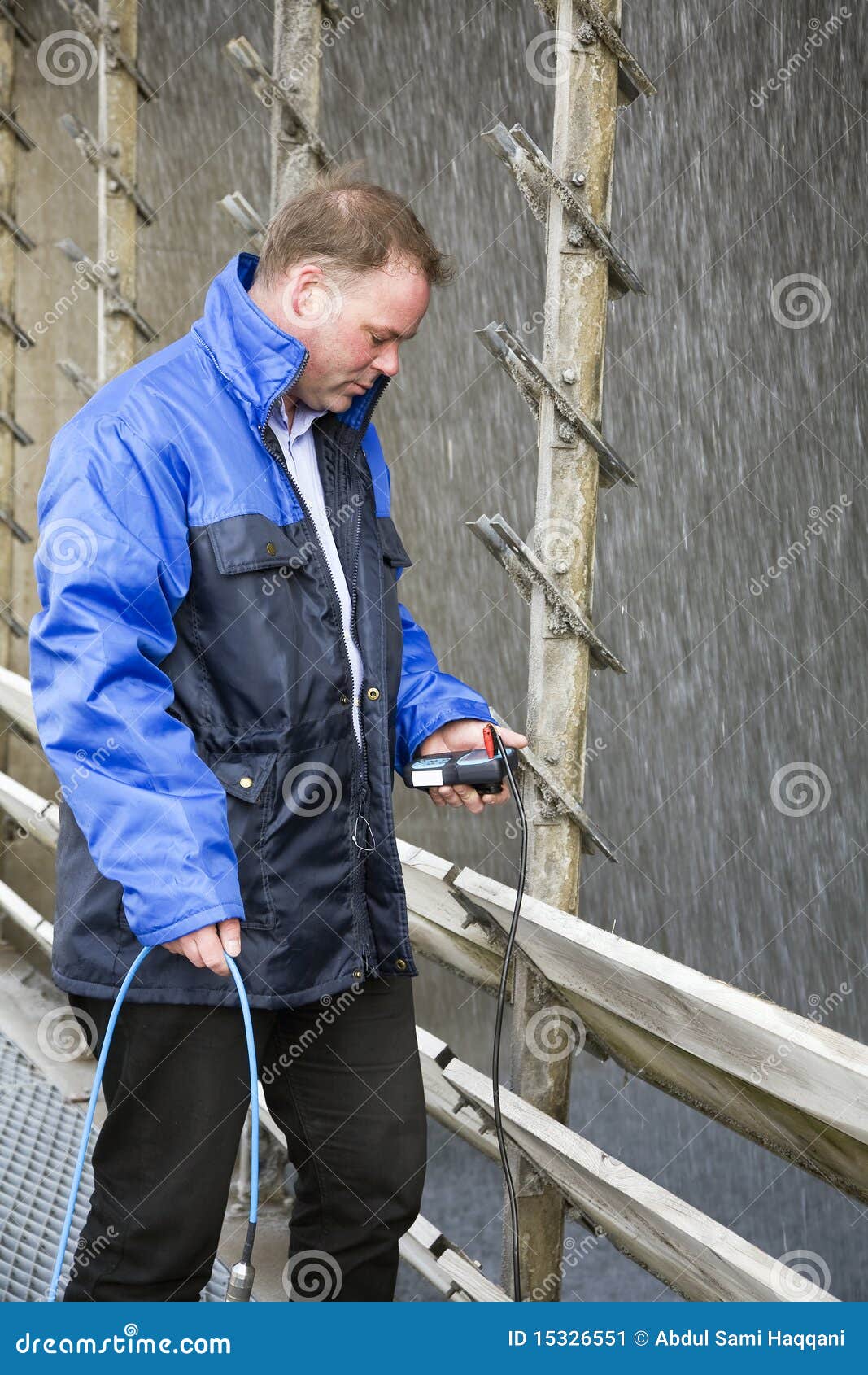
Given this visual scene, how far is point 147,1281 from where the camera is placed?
1.90 metres

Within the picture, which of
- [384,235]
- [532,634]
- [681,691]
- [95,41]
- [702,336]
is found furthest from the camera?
[681,691]

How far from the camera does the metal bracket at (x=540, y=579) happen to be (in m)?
2.30

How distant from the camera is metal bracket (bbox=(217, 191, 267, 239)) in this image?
2852 mm

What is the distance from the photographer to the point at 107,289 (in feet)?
14.0

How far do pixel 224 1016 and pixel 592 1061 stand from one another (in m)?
5.35

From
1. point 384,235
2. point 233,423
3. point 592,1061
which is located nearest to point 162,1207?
point 233,423

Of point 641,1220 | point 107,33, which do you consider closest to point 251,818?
point 641,1220

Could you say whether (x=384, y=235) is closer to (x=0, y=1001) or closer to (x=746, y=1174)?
(x=0, y=1001)

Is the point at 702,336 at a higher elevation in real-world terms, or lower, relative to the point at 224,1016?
higher

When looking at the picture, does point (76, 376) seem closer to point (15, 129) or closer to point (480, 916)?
point (15, 129)

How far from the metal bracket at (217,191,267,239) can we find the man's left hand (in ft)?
3.85

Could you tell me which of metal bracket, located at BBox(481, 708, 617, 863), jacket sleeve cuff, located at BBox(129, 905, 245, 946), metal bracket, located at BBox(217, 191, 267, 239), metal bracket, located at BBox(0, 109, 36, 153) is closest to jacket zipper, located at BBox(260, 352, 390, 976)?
jacket sleeve cuff, located at BBox(129, 905, 245, 946)

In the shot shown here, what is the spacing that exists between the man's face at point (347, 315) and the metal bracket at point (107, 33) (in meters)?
2.76

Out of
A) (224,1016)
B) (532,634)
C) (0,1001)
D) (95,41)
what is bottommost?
(0,1001)
